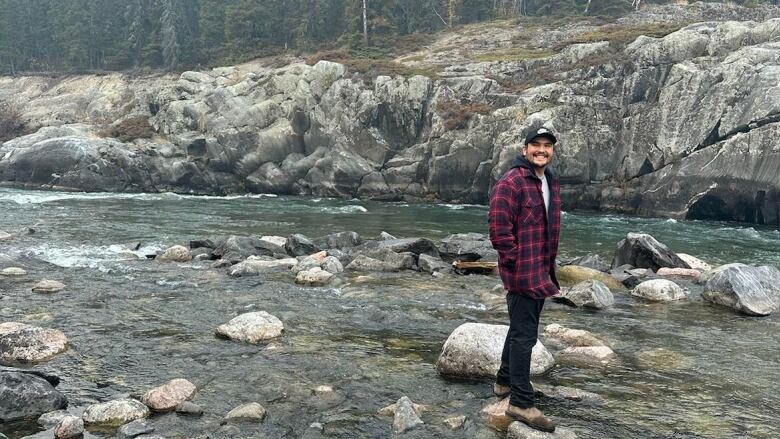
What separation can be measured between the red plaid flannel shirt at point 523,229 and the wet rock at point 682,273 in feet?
39.4

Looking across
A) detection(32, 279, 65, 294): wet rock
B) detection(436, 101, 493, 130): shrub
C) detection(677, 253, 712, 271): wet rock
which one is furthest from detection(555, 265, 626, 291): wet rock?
detection(436, 101, 493, 130): shrub

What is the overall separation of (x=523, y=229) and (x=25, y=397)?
6.17m

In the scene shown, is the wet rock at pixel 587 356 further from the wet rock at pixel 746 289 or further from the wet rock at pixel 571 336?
the wet rock at pixel 746 289

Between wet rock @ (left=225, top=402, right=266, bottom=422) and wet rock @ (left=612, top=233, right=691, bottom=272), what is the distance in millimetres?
14506

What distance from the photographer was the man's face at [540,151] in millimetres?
5559

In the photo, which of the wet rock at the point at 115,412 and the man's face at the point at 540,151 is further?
the wet rock at the point at 115,412

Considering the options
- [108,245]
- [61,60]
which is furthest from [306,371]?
[61,60]

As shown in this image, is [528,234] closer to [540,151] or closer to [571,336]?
[540,151]

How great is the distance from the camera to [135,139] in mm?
54000

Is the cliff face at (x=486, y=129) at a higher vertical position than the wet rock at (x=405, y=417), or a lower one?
higher

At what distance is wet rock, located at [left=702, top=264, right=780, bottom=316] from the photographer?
1158 cm

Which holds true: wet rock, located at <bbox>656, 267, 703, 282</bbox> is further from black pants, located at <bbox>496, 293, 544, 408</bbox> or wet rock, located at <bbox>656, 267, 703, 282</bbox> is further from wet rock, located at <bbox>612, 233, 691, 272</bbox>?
black pants, located at <bbox>496, 293, 544, 408</bbox>

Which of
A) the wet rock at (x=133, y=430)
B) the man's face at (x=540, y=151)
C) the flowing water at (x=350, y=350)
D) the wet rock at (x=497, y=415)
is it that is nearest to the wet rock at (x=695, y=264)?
the flowing water at (x=350, y=350)

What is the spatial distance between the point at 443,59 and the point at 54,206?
40738 millimetres
